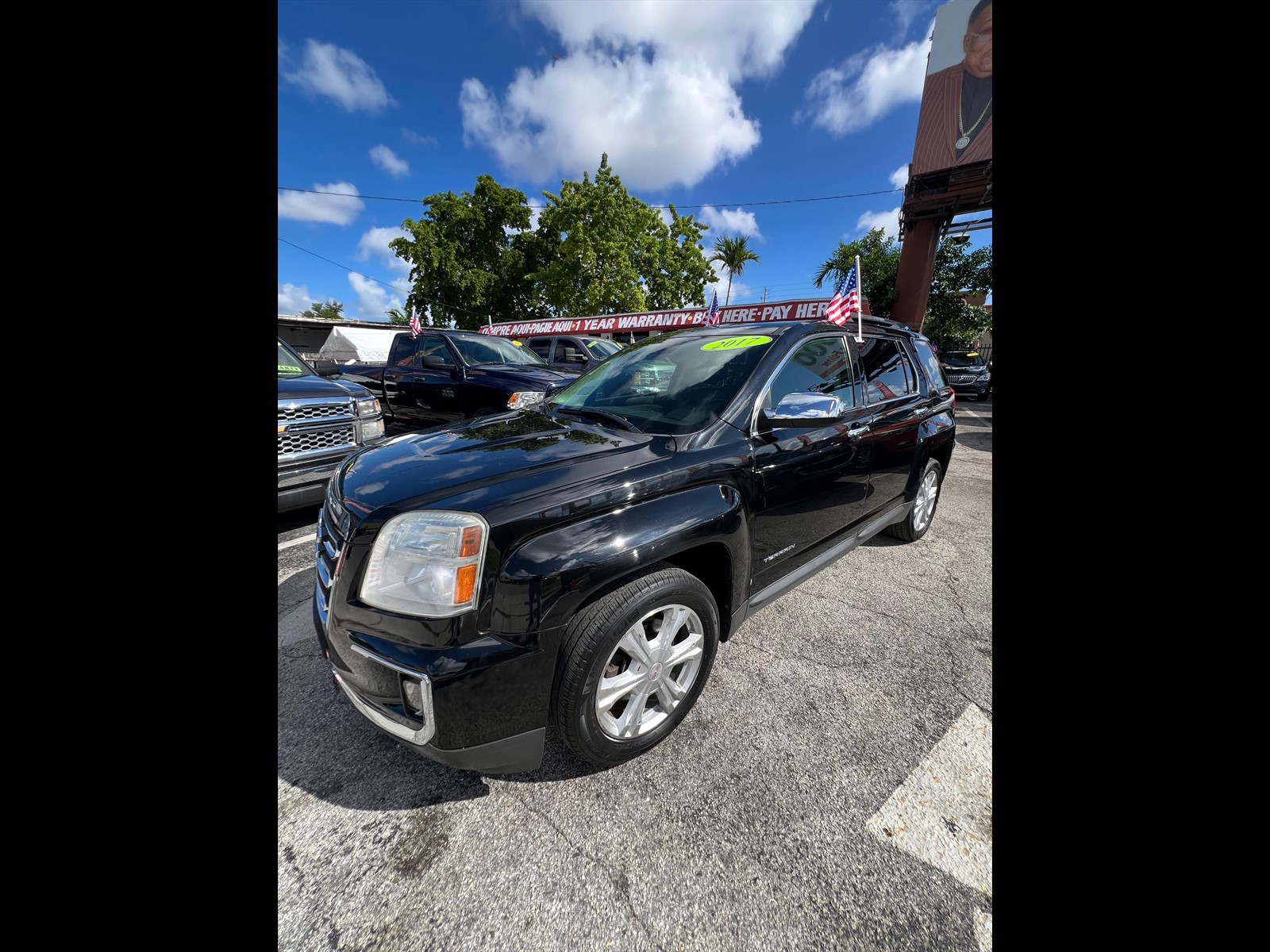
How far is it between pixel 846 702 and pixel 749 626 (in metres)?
0.68

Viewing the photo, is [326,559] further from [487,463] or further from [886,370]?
[886,370]

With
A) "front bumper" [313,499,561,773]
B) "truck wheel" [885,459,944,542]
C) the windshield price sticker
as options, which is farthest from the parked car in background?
"front bumper" [313,499,561,773]

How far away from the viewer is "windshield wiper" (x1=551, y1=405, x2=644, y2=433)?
2234 millimetres

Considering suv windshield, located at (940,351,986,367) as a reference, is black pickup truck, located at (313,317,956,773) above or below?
below

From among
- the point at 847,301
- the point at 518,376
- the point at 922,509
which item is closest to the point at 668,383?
the point at 847,301

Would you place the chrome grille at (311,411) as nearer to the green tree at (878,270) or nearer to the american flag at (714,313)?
the american flag at (714,313)

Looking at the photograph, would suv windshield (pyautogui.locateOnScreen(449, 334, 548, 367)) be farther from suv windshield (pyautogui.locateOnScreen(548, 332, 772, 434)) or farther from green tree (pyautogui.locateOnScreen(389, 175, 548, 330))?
green tree (pyautogui.locateOnScreen(389, 175, 548, 330))

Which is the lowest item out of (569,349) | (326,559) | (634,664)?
(634,664)

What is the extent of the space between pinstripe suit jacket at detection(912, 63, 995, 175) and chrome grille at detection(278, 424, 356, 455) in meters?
24.7

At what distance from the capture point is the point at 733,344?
8.68 ft

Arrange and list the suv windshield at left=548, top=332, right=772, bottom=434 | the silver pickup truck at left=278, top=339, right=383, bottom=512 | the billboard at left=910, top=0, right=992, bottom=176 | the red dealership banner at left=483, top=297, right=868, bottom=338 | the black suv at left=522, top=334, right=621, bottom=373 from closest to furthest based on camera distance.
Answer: the suv windshield at left=548, top=332, right=772, bottom=434 → the silver pickup truck at left=278, top=339, right=383, bottom=512 → the black suv at left=522, top=334, right=621, bottom=373 → the red dealership banner at left=483, top=297, right=868, bottom=338 → the billboard at left=910, top=0, right=992, bottom=176

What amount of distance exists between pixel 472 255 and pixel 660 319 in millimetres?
14131
